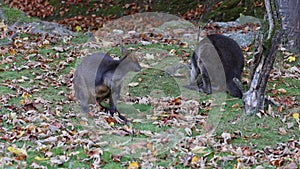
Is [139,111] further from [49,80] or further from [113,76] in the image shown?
[49,80]

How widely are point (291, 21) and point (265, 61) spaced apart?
2.87 m

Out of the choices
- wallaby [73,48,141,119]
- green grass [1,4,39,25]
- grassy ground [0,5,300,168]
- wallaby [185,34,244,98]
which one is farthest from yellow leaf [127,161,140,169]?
green grass [1,4,39,25]

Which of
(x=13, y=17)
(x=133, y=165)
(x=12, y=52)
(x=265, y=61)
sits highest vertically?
(x=13, y=17)

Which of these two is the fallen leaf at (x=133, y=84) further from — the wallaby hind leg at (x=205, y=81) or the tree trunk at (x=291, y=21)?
the tree trunk at (x=291, y=21)

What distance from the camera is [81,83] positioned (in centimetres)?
683

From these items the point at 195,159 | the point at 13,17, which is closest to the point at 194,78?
the point at 195,159

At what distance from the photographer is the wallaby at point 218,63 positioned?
24.8 feet

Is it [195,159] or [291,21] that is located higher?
[291,21]

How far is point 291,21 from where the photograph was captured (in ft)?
29.8

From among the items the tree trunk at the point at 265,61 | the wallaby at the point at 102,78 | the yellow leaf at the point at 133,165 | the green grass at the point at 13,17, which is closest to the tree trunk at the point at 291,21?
the tree trunk at the point at 265,61

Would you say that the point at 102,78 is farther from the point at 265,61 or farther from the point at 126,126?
the point at 265,61

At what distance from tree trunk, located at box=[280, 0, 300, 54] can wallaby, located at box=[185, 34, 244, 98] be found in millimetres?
1744

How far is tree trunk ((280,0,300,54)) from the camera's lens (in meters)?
9.03

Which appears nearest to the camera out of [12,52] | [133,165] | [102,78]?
[133,165]
